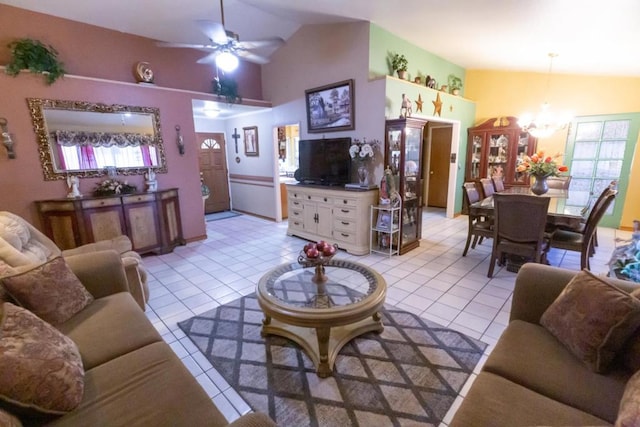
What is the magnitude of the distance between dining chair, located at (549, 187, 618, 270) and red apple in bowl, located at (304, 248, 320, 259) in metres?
2.71

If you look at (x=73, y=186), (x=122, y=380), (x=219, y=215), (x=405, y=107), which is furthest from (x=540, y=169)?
(x=219, y=215)

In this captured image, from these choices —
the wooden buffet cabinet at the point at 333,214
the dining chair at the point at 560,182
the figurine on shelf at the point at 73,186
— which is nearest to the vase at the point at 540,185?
the dining chair at the point at 560,182

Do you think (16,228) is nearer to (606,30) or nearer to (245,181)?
(245,181)

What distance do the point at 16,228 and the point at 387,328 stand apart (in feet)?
9.20

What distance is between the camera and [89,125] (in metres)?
3.84

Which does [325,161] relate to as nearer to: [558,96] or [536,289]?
[536,289]

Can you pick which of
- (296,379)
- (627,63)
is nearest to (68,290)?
(296,379)

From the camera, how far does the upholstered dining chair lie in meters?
1.82

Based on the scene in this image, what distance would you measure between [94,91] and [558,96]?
7157mm

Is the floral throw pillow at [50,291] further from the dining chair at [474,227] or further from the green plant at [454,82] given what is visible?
the green plant at [454,82]

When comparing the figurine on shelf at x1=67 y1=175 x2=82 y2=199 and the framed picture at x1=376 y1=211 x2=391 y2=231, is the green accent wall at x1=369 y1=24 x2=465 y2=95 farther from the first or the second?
the figurine on shelf at x1=67 y1=175 x2=82 y2=199

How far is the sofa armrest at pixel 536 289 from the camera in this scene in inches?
63.1

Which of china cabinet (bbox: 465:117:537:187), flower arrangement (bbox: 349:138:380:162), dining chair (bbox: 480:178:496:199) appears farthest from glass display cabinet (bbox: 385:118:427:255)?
china cabinet (bbox: 465:117:537:187)

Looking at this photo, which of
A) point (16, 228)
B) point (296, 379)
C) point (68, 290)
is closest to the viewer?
point (68, 290)
